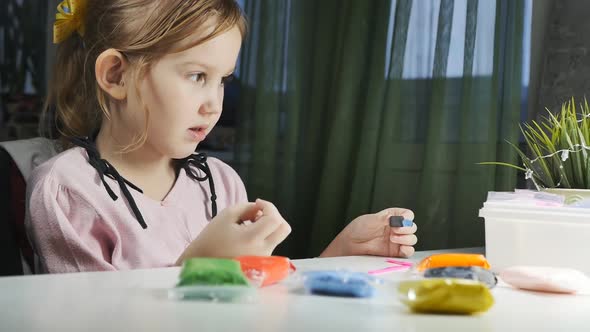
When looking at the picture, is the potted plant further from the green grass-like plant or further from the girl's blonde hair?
the girl's blonde hair

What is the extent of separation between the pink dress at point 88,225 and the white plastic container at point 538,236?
1.89 ft

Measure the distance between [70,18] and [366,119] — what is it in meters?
0.88

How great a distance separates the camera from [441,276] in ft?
2.31

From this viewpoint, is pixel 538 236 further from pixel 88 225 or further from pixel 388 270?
pixel 88 225

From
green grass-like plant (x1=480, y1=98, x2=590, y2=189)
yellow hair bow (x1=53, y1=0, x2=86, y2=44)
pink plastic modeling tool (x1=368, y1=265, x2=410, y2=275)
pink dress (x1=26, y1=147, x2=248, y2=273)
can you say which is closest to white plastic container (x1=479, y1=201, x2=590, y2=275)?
pink plastic modeling tool (x1=368, y1=265, x2=410, y2=275)

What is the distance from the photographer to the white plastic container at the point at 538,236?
0.93m

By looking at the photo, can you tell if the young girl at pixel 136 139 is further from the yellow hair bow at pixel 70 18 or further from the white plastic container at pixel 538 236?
the white plastic container at pixel 538 236

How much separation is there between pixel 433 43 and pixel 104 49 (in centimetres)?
93

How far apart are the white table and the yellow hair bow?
77 centimetres

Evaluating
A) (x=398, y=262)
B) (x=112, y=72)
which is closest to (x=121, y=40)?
(x=112, y=72)

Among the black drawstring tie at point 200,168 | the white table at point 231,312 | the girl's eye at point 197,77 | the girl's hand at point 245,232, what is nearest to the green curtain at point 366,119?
the black drawstring tie at point 200,168

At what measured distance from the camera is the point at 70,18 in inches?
54.8

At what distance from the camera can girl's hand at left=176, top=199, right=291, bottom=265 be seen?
955mm

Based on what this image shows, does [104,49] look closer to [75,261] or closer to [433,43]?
[75,261]
